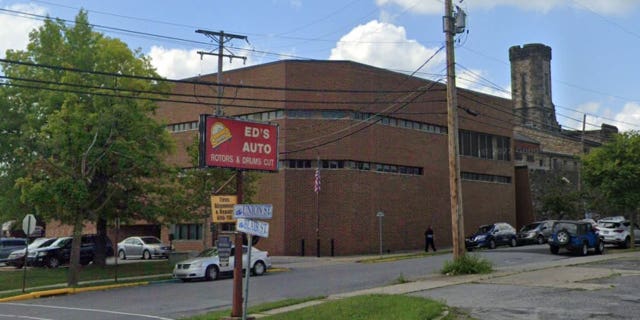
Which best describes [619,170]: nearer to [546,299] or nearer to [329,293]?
[329,293]

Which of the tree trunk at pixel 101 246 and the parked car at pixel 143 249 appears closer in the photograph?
the tree trunk at pixel 101 246

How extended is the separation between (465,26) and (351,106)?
16.4m

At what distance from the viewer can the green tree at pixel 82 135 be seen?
79.6 ft

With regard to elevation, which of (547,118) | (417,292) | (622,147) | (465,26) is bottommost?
(417,292)

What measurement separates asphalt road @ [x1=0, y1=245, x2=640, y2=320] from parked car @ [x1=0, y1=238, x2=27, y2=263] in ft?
62.8

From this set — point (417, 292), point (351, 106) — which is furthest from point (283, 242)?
point (417, 292)

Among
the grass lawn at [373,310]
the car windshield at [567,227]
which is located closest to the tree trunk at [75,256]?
the grass lawn at [373,310]

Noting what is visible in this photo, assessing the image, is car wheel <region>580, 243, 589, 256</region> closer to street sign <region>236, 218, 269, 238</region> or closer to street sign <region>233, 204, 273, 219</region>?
street sign <region>233, 204, 273, 219</region>

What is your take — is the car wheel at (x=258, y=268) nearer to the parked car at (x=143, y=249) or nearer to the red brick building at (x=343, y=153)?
the red brick building at (x=343, y=153)

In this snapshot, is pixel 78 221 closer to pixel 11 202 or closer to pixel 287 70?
pixel 11 202

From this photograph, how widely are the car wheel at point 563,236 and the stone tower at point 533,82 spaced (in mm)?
59047

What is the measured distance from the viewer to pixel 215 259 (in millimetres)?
25578

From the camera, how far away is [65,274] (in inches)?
1168

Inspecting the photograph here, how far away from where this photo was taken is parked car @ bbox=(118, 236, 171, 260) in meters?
41.7
